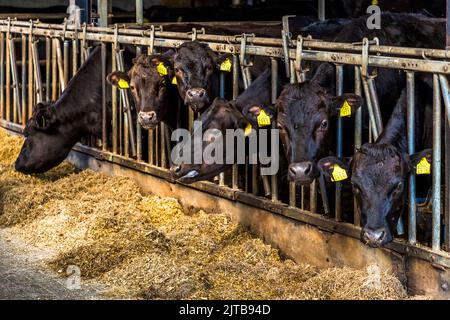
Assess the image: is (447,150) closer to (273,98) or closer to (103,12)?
(273,98)

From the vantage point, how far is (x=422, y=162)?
20.5 ft

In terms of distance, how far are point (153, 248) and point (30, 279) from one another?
3.16 feet

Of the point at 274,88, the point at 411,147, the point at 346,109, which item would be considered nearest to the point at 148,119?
the point at 274,88

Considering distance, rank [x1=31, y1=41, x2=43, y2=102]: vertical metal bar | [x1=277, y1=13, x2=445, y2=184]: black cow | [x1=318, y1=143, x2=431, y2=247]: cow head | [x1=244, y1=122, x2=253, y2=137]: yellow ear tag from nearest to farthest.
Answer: [x1=318, y1=143, x2=431, y2=247]: cow head, [x1=277, y1=13, x2=445, y2=184]: black cow, [x1=244, y1=122, x2=253, y2=137]: yellow ear tag, [x1=31, y1=41, x2=43, y2=102]: vertical metal bar

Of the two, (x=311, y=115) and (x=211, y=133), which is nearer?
(x=311, y=115)

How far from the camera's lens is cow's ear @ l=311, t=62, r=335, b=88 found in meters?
7.44

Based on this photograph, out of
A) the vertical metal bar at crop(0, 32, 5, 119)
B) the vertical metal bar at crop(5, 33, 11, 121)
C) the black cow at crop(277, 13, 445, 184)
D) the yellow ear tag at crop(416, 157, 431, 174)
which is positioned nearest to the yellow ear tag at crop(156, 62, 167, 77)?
the black cow at crop(277, 13, 445, 184)

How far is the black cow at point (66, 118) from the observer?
418 inches

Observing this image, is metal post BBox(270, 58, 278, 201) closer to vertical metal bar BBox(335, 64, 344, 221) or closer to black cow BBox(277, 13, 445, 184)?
black cow BBox(277, 13, 445, 184)

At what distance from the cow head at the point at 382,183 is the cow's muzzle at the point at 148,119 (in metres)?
2.95

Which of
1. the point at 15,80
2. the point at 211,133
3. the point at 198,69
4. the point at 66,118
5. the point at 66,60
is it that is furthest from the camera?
the point at 15,80

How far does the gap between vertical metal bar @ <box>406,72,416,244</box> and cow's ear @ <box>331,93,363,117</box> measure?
1.48ft

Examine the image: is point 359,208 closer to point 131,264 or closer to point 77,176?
point 131,264

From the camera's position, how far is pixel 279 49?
301 inches
